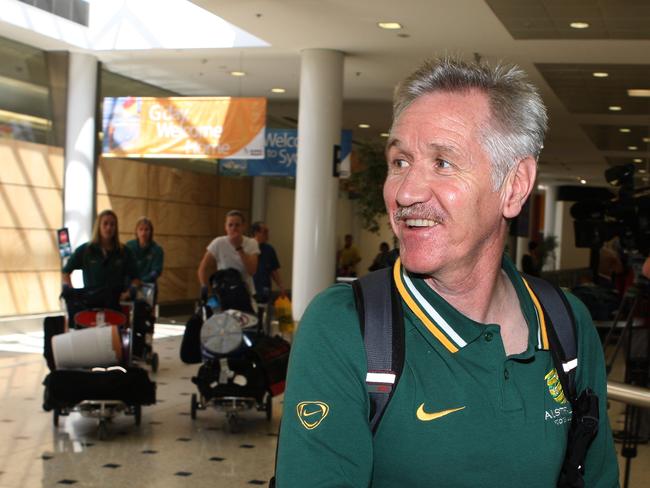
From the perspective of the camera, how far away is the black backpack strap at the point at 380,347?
1.40 metres

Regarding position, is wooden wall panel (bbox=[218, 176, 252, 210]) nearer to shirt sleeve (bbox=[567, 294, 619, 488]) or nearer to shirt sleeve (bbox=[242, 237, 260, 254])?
shirt sleeve (bbox=[242, 237, 260, 254])

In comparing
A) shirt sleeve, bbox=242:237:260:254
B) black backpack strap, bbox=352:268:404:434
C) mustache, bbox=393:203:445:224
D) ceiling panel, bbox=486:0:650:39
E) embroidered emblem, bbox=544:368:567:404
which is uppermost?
ceiling panel, bbox=486:0:650:39

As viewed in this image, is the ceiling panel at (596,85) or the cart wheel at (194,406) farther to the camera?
the ceiling panel at (596,85)

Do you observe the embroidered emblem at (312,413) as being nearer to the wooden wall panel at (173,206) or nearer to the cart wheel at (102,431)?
the cart wheel at (102,431)

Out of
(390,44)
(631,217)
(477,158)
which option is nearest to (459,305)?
(477,158)

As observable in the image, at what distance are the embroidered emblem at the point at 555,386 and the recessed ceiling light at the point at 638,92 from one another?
16620 mm

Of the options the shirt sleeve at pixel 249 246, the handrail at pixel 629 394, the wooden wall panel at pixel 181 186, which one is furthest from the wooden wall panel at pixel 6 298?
the handrail at pixel 629 394

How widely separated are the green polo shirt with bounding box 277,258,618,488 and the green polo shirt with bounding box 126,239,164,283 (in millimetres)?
10893

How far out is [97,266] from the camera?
9969mm

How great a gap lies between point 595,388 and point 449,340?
1.19ft

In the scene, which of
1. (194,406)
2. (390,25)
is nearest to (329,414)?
(194,406)

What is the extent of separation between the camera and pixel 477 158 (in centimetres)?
154

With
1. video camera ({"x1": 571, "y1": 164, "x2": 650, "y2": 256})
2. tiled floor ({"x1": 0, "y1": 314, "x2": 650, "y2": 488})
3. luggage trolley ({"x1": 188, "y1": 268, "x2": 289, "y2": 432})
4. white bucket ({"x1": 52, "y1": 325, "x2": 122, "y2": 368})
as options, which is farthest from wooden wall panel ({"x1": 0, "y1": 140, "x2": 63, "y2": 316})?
video camera ({"x1": 571, "y1": 164, "x2": 650, "y2": 256})

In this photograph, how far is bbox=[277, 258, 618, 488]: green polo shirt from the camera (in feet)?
4.52
